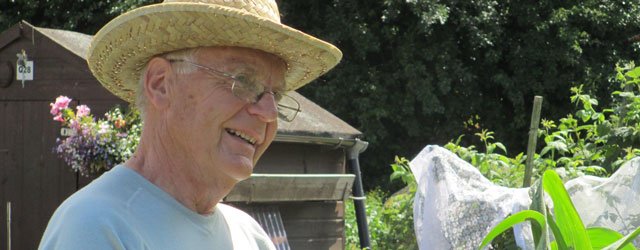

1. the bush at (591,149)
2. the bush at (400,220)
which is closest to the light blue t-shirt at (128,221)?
the bush at (591,149)

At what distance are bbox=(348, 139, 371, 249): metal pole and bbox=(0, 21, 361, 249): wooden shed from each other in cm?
7

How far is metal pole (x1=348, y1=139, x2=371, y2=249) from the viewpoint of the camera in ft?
21.0

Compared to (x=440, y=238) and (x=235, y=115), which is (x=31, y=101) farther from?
(x=235, y=115)

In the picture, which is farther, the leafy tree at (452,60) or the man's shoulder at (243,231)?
the leafy tree at (452,60)

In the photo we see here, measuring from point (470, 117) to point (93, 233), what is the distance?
14.7 meters

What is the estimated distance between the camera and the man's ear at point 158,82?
194cm

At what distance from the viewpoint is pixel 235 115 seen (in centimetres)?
189

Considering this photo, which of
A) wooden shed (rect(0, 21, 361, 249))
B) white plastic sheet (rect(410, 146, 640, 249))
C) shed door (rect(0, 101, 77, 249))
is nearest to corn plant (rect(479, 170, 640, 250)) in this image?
white plastic sheet (rect(410, 146, 640, 249))

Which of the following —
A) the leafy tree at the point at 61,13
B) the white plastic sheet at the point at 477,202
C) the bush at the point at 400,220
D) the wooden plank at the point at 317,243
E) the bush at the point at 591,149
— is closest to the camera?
the white plastic sheet at the point at 477,202

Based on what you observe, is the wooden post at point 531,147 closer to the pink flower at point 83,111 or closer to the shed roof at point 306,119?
Answer: the shed roof at point 306,119

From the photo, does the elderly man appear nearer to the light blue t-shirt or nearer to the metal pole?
the light blue t-shirt

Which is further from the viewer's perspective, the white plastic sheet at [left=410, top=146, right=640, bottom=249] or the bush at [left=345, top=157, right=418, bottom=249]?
the bush at [left=345, top=157, right=418, bottom=249]

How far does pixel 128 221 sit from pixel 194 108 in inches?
9.8

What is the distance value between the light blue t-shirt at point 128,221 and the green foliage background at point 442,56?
1342 cm
